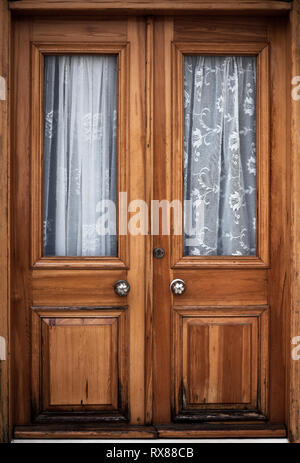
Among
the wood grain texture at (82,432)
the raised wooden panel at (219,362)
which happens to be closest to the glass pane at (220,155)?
the raised wooden panel at (219,362)

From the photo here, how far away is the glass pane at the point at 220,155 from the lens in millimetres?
2957

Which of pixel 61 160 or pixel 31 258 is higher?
pixel 61 160

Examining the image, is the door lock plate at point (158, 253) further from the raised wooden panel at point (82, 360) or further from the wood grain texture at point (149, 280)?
the raised wooden panel at point (82, 360)

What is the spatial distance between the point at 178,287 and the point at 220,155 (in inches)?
31.9

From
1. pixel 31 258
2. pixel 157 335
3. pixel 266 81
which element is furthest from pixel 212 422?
pixel 266 81

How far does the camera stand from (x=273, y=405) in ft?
9.70

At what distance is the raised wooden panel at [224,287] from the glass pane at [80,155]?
496mm

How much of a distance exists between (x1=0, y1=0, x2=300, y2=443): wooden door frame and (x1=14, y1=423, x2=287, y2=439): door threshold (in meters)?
0.12

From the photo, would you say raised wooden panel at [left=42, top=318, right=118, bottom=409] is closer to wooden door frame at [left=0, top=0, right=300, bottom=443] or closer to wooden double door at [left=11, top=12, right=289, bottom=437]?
wooden double door at [left=11, top=12, right=289, bottom=437]

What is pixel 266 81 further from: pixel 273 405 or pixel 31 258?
pixel 273 405

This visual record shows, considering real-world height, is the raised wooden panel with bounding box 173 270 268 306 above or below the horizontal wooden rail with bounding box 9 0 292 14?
below

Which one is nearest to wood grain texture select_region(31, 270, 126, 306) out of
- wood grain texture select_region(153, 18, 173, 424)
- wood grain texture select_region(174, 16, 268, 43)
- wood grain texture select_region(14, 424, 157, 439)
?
wood grain texture select_region(153, 18, 173, 424)

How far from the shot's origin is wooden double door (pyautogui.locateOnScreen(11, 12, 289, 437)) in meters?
2.91
